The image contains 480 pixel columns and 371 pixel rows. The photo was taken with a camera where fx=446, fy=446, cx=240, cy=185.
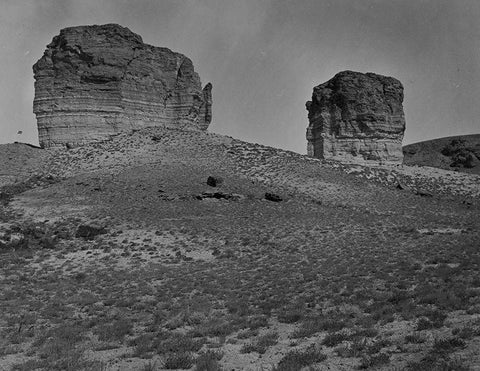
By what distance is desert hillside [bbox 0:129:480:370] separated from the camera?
8.98 metres

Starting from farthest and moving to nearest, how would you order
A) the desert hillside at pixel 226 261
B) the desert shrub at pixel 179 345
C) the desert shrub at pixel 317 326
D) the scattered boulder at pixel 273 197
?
the scattered boulder at pixel 273 197 < the desert shrub at pixel 317 326 < the desert shrub at pixel 179 345 < the desert hillside at pixel 226 261

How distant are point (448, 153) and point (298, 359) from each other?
85.9 metres

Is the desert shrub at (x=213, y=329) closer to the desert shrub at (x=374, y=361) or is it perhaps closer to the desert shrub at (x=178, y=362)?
the desert shrub at (x=178, y=362)

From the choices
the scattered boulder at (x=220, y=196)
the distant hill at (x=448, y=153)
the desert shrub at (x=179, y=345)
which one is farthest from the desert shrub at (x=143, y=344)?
the distant hill at (x=448, y=153)

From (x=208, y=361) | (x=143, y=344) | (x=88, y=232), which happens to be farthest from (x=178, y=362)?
(x=88, y=232)

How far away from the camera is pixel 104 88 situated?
43500mm

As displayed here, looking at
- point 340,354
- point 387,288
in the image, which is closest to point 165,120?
point 387,288

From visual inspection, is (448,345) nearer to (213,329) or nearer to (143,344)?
(213,329)

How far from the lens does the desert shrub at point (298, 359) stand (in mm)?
7576

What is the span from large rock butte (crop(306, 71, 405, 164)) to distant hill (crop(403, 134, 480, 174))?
25.8 metres

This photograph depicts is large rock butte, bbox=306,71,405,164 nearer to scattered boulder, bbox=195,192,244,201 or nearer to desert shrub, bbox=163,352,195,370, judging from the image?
scattered boulder, bbox=195,192,244,201

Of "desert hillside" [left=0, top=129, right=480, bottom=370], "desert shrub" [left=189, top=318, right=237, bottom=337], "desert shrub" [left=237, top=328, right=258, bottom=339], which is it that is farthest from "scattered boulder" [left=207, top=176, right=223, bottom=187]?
"desert shrub" [left=237, top=328, right=258, bottom=339]

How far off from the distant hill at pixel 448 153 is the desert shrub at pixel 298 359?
70.4 meters

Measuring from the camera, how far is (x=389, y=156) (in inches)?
1940
